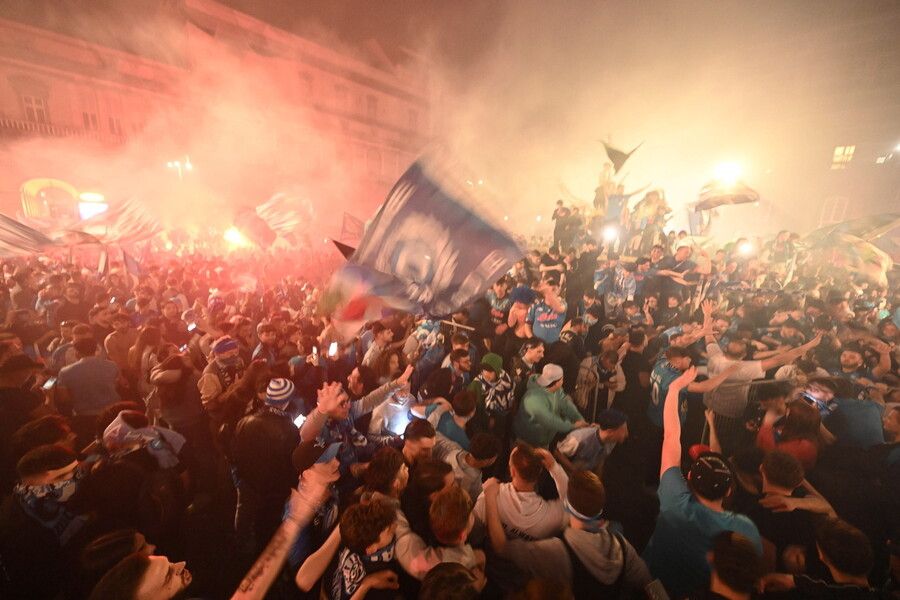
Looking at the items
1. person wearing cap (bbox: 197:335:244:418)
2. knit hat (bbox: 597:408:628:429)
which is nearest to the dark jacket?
person wearing cap (bbox: 197:335:244:418)

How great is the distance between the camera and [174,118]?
32.5m

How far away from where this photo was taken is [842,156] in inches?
1201

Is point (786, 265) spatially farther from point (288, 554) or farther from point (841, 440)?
point (288, 554)

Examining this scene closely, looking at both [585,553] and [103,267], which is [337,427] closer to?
[585,553]

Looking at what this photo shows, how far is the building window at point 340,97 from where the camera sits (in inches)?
1488

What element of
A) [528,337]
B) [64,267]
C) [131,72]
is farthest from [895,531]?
[131,72]

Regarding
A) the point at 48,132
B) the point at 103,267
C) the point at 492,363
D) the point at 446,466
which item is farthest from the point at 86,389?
the point at 48,132

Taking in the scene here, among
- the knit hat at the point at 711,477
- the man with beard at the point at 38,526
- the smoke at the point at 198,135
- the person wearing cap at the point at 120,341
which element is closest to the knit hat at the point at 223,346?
the man with beard at the point at 38,526

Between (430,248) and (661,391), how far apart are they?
11.3ft

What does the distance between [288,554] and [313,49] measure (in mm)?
44288

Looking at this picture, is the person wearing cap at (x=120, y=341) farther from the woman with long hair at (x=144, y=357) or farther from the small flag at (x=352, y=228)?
the small flag at (x=352, y=228)

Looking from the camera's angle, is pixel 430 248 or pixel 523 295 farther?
pixel 523 295

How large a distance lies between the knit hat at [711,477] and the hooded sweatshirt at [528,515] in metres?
0.90

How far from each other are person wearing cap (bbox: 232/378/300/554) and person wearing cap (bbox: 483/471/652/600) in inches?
78.0
